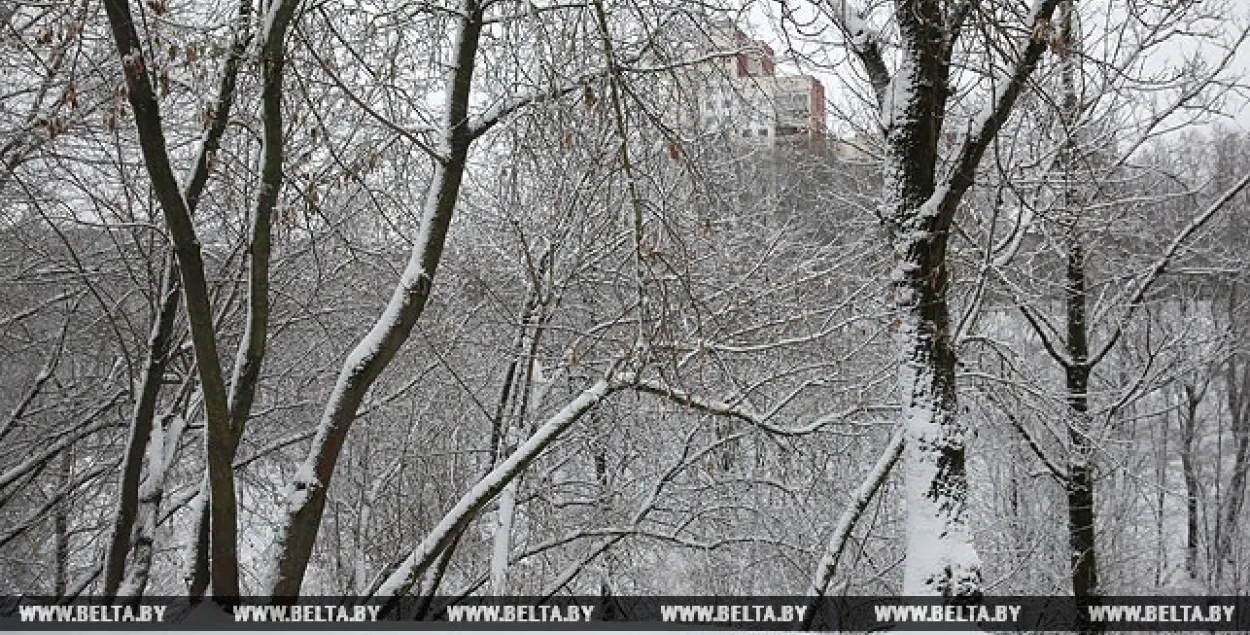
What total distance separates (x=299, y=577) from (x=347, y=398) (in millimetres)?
749

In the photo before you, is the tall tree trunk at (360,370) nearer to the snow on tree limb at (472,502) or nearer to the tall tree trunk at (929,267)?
the snow on tree limb at (472,502)

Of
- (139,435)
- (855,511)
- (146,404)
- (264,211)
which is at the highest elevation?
(264,211)

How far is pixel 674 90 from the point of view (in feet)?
16.1

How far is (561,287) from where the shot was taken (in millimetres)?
8328

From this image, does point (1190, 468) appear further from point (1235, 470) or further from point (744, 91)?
point (744, 91)

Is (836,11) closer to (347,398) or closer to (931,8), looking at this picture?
(931,8)

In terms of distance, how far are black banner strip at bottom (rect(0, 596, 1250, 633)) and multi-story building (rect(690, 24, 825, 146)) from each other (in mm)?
2442

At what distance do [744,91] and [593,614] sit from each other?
6.27 metres

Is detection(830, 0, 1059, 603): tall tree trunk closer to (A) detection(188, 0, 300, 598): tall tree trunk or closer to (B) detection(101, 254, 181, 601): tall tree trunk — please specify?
(A) detection(188, 0, 300, 598): tall tree trunk

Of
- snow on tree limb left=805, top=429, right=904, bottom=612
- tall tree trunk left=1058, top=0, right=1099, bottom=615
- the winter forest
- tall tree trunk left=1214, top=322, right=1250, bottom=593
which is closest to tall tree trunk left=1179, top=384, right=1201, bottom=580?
tall tree trunk left=1214, top=322, right=1250, bottom=593

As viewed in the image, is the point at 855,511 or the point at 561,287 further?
the point at 561,287

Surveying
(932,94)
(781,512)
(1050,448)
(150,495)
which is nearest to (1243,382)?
(1050,448)

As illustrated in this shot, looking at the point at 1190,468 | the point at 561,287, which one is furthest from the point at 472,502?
the point at 1190,468

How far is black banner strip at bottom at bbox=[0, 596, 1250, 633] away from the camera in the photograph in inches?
153
